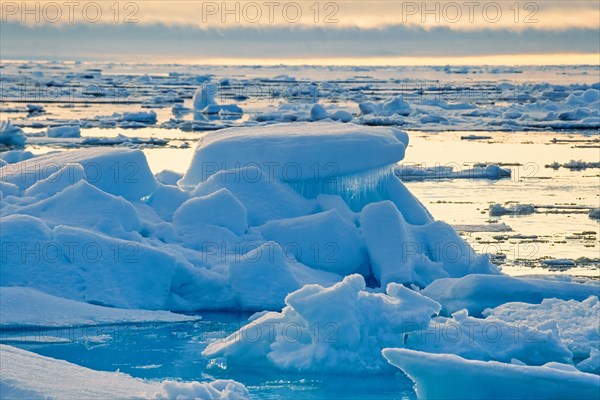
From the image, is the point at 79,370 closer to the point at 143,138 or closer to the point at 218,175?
the point at 218,175

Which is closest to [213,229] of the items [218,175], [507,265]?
[218,175]

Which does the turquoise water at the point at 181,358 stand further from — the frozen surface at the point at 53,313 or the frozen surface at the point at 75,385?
the frozen surface at the point at 75,385

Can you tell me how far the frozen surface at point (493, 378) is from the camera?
→ 18.7 feet

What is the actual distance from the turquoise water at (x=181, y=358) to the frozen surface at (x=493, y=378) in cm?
163

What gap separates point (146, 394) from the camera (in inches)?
235

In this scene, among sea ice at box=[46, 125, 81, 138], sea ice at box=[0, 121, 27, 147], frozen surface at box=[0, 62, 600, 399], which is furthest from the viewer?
sea ice at box=[46, 125, 81, 138]

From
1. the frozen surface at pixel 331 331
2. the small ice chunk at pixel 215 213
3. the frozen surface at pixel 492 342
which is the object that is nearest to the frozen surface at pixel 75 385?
the frozen surface at pixel 331 331

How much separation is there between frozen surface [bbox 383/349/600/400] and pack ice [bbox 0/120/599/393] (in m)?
1.90

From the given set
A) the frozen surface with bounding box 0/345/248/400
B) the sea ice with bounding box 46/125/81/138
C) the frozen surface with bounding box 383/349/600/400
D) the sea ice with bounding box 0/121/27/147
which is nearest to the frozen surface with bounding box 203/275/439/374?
the frozen surface with bounding box 0/345/248/400

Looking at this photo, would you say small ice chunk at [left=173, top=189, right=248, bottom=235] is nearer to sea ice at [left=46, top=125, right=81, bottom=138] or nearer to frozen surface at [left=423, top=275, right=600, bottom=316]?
frozen surface at [left=423, top=275, right=600, bottom=316]

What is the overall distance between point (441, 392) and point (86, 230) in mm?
5088

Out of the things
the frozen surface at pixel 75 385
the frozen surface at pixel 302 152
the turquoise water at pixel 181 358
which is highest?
the frozen surface at pixel 302 152

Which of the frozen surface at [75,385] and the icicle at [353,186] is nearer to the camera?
the frozen surface at [75,385]

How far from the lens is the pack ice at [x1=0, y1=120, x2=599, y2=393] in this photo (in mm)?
8000
